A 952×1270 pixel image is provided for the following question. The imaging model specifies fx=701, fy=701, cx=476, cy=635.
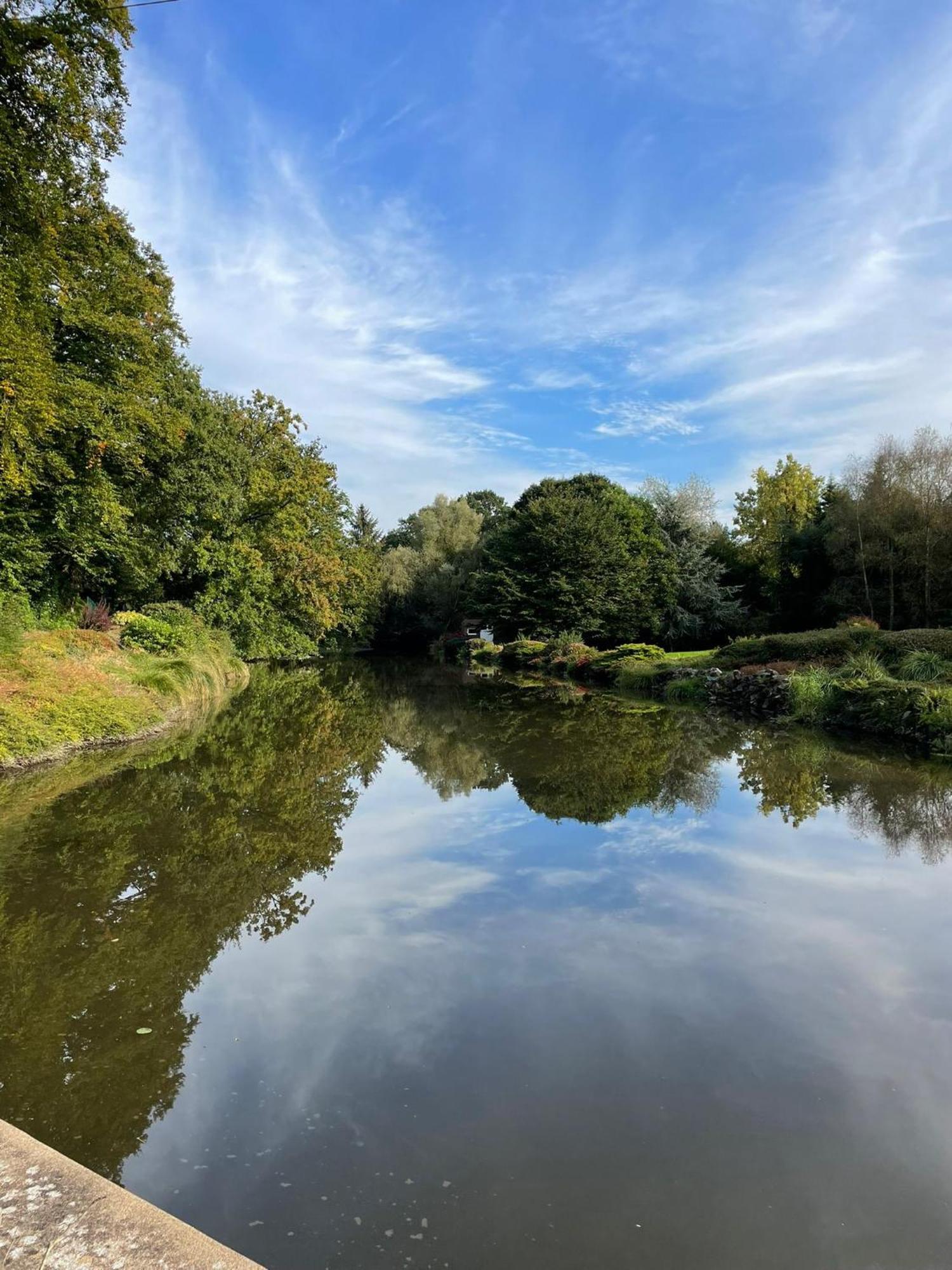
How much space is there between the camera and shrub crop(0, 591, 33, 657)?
429 inches

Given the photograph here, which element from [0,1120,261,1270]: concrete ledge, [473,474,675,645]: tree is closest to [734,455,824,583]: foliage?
[473,474,675,645]: tree

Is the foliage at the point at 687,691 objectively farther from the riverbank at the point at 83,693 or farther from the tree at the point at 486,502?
the tree at the point at 486,502

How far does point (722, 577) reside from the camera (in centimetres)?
3722

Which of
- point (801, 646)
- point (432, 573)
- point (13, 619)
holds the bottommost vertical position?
point (801, 646)

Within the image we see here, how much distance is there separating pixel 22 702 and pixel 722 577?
33787mm

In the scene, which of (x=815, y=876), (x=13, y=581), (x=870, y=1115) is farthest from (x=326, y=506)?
(x=870, y=1115)

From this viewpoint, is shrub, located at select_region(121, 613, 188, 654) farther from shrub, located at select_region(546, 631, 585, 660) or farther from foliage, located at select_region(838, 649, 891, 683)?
shrub, located at select_region(546, 631, 585, 660)

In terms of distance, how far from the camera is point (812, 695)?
15.6 metres

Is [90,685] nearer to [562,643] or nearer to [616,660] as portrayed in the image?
[616,660]

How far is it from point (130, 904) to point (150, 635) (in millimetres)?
13424

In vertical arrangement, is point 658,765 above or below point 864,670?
below

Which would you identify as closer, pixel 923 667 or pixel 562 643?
pixel 923 667

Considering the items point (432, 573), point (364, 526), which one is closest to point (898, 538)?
point (432, 573)

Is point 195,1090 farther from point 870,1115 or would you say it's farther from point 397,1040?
point 870,1115
